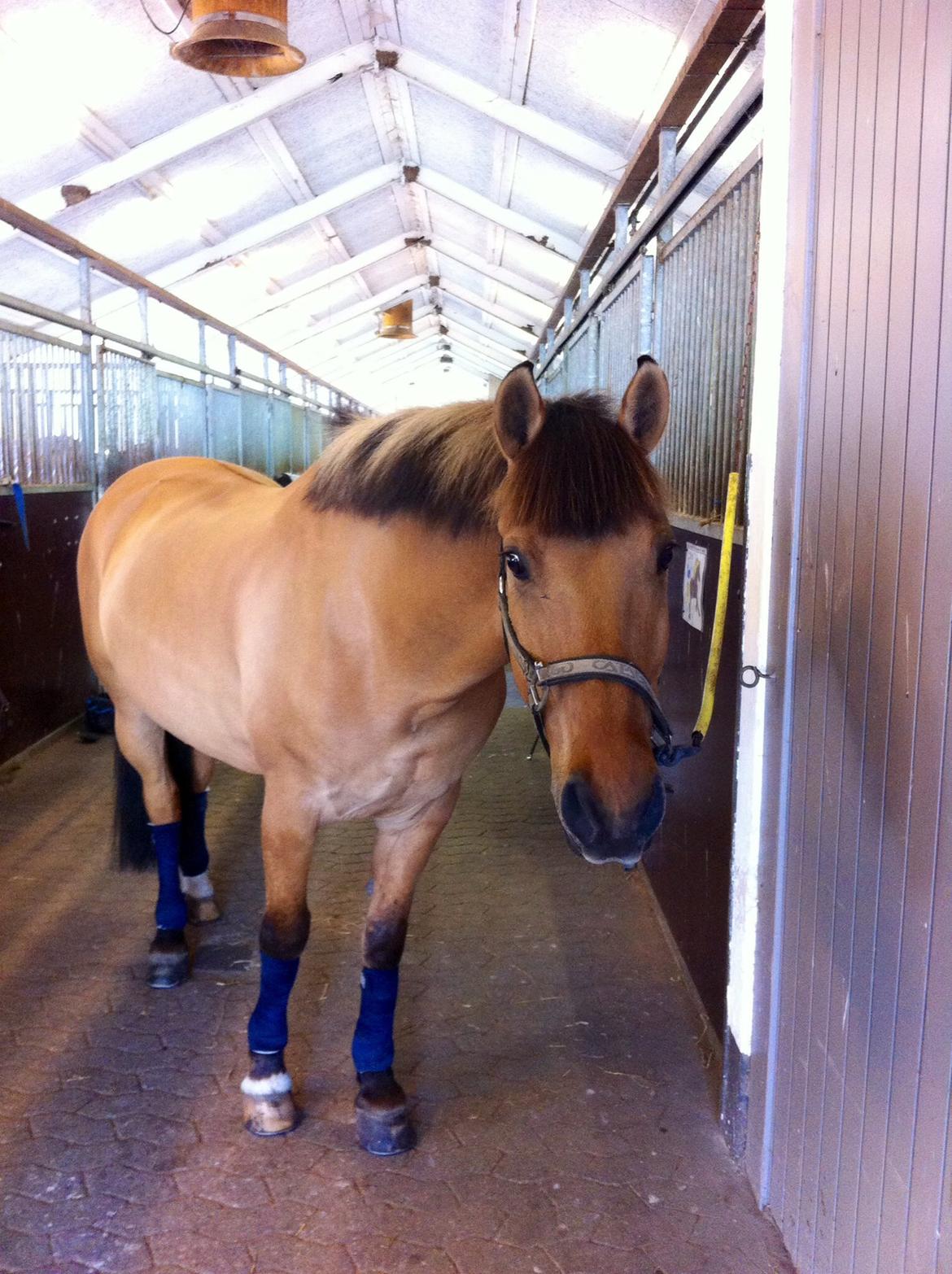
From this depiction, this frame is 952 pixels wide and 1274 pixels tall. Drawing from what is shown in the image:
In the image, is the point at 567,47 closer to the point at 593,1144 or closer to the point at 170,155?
the point at 170,155

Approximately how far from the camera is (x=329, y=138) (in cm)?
941

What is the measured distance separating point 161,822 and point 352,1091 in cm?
120

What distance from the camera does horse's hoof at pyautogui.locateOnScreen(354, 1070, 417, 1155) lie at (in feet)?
7.43

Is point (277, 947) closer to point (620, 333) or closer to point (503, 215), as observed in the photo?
point (620, 333)

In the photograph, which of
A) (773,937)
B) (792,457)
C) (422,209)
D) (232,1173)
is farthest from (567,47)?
(422,209)

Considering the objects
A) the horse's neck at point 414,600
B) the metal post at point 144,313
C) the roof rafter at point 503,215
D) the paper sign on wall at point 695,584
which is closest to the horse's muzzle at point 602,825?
the horse's neck at point 414,600

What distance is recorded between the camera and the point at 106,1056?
2.66 meters

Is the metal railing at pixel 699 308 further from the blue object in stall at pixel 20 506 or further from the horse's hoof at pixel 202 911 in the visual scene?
the blue object in stall at pixel 20 506

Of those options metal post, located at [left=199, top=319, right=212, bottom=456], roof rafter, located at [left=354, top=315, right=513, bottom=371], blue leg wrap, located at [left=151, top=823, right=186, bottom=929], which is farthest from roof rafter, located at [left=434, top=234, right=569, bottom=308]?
blue leg wrap, located at [left=151, top=823, right=186, bottom=929]

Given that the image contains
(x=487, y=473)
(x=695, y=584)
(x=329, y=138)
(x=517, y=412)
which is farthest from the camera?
(x=329, y=138)

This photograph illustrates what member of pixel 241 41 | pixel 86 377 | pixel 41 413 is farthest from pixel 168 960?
pixel 86 377

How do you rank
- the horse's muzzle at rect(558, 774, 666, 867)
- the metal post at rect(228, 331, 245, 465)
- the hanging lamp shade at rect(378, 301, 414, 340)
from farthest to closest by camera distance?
the hanging lamp shade at rect(378, 301, 414, 340), the metal post at rect(228, 331, 245, 465), the horse's muzzle at rect(558, 774, 666, 867)

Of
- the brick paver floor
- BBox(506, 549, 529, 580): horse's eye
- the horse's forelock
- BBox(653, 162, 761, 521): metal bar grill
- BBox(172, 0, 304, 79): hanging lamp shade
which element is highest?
→ BBox(172, 0, 304, 79): hanging lamp shade

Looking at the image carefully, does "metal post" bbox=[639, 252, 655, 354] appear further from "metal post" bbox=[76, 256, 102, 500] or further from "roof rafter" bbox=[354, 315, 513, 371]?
"roof rafter" bbox=[354, 315, 513, 371]
